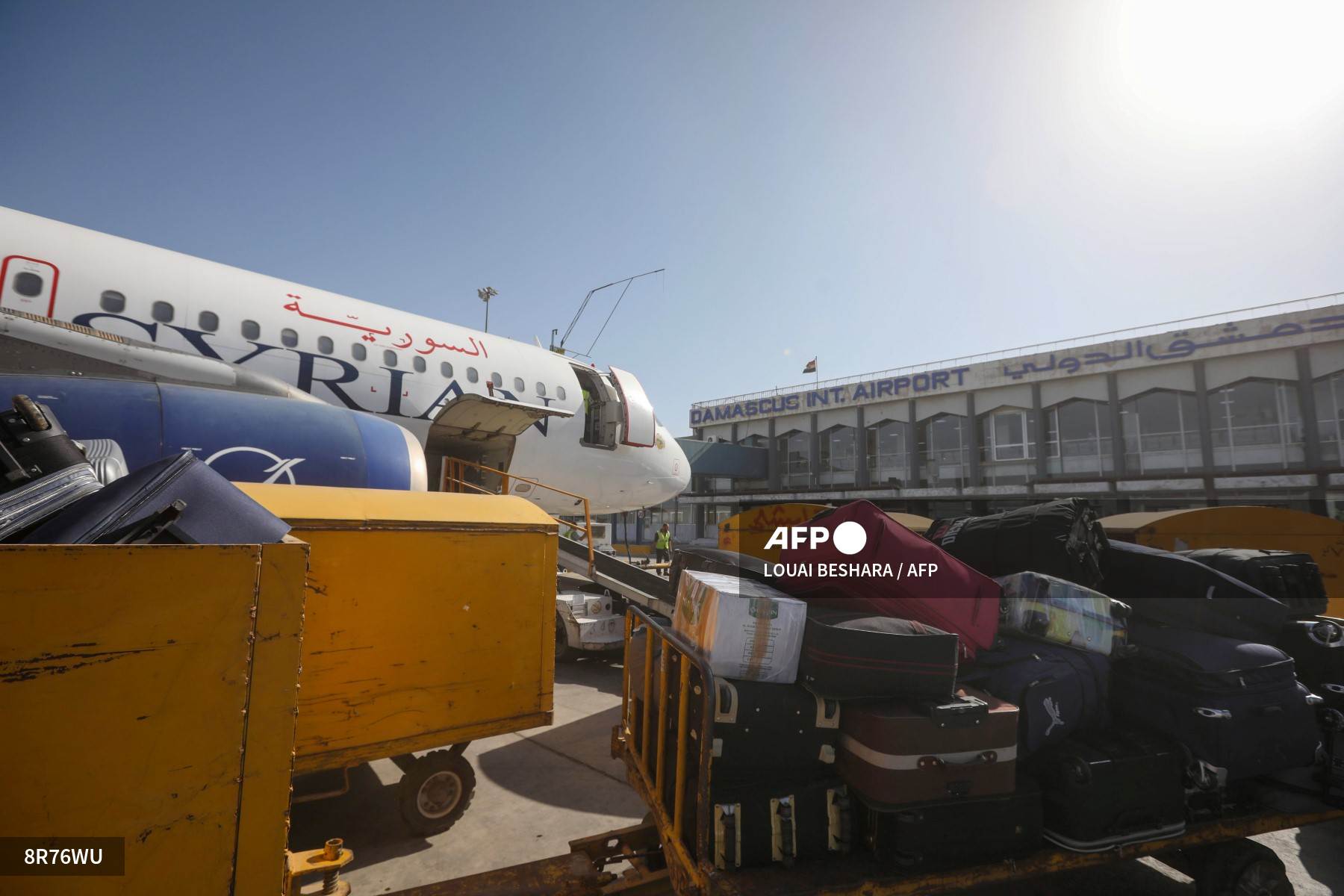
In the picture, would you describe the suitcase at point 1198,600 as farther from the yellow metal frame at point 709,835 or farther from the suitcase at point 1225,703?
the yellow metal frame at point 709,835

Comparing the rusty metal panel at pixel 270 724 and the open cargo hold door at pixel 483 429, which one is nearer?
the rusty metal panel at pixel 270 724

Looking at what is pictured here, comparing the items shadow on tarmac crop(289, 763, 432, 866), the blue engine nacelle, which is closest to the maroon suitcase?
shadow on tarmac crop(289, 763, 432, 866)

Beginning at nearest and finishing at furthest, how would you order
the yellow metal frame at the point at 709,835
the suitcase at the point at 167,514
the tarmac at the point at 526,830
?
the suitcase at the point at 167,514 < the yellow metal frame at the point at 709,835 < the tarmac at the point at 526,830

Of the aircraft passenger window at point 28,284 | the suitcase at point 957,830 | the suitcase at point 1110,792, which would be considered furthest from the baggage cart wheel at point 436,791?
the aircraft passenger window at point 28,284

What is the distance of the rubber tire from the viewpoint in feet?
29.0

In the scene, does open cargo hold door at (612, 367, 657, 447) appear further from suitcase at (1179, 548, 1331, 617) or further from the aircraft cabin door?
suitcase at (1179, 548, 1331, 617)

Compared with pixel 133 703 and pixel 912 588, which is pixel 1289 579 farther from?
pixel 133 703

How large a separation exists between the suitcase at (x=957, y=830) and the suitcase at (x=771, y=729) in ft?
1.06

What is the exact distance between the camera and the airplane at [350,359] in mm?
6133

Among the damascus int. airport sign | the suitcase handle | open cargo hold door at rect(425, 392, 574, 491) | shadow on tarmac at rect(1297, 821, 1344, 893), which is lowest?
shadow on tarmac at rect(1297, 821, 1344, 893)

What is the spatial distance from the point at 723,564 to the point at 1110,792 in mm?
2295

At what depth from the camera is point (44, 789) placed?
1.64 meters

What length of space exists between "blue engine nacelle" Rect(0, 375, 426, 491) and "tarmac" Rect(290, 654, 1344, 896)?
8.14 feet

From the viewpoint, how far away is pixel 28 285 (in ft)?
20.2
